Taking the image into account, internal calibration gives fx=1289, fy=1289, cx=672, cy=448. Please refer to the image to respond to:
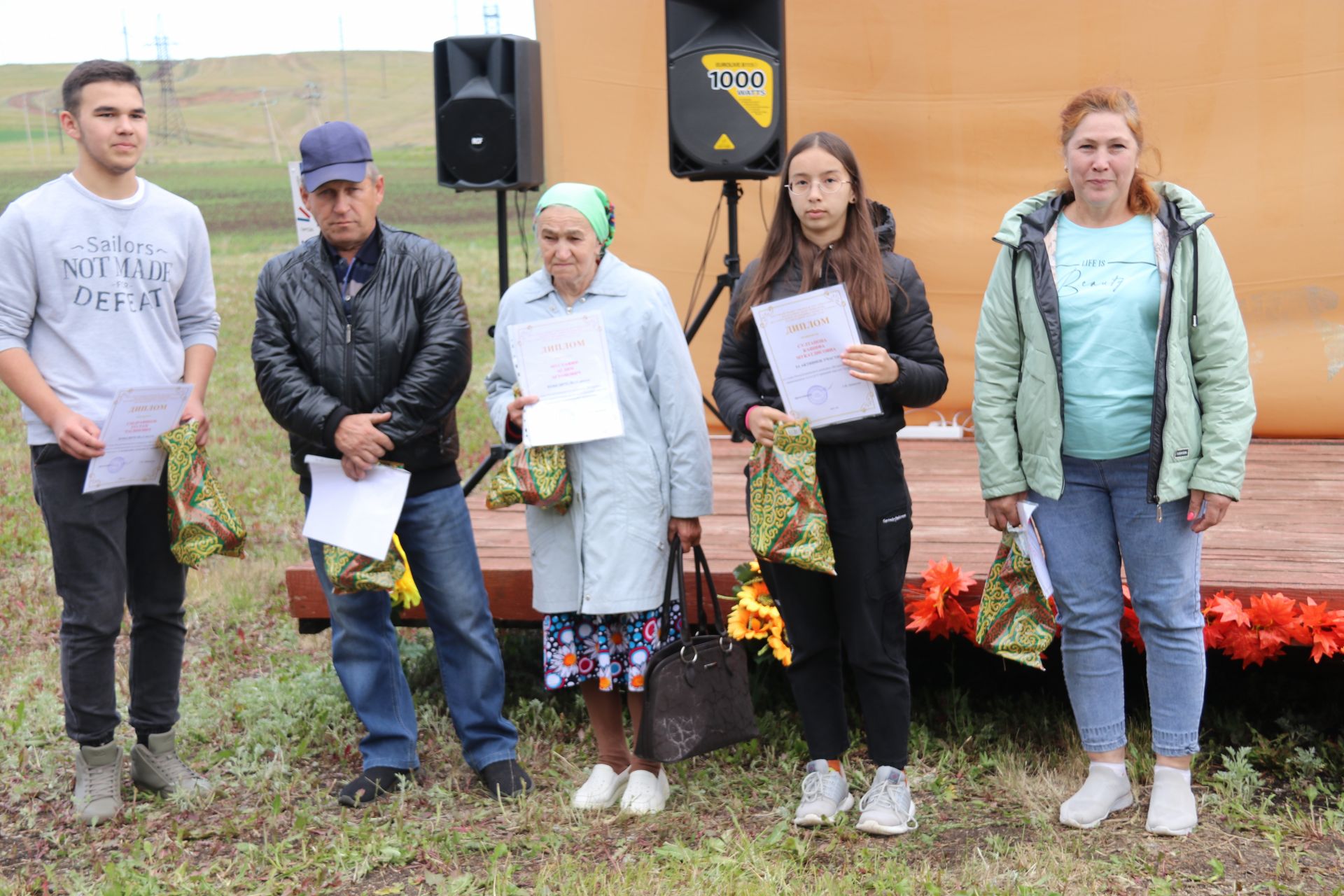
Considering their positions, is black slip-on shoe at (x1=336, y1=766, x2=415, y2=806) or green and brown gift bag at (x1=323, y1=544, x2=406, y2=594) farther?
black slip-on shoe at (x1=336, y1=766, x2=415, y2=806)

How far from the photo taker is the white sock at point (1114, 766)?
3.00 metres

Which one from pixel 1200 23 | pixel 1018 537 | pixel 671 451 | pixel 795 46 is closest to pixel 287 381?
pixel 671 451

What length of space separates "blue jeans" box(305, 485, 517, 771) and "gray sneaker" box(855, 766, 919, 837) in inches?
37.4

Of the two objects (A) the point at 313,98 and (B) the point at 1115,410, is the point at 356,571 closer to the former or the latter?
(B) the point at 1115,410

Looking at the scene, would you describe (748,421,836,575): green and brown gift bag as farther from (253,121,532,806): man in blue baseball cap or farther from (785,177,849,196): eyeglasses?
(253,121,532,806): man in blue baseball cap

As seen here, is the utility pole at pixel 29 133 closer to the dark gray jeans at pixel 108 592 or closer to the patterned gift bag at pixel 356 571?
the dark gray jeans at pixel 108 592

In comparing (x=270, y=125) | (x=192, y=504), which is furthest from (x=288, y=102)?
(x=192, y=504)

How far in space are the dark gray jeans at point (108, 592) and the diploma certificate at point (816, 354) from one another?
1561 millimetres

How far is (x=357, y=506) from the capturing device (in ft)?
9.95

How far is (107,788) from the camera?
324 cm

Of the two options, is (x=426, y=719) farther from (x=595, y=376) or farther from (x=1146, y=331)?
(x=1146, y=331)

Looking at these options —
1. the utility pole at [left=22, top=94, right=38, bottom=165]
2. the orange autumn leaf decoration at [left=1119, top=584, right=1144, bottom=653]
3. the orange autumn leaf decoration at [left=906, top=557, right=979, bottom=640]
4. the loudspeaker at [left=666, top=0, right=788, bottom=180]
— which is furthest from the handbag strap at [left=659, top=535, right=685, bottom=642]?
the utility pole at [left=22, top=94, right=38, bottom=165]

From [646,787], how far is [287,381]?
1.31 m

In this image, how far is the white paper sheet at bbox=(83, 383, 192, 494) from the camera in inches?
117
